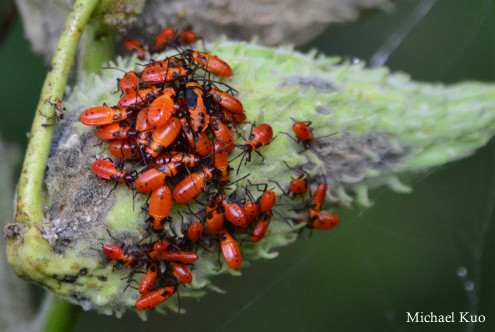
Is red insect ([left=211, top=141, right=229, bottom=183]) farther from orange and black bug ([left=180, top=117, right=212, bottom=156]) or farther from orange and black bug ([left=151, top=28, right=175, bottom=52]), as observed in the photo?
orange and black bug ([left=151, top=28, right=175, bottom=52])

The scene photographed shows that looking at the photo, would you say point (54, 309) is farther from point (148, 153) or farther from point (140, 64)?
point (140, 64)

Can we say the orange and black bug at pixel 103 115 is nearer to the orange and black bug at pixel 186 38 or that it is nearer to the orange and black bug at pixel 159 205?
the orange and black bug at pixel 159 205

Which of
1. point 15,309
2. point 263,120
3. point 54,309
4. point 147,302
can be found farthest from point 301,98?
point 15,309

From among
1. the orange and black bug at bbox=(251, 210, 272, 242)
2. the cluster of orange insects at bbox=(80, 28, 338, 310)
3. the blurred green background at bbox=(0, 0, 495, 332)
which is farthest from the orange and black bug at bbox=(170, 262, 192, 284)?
the blurred green background at bbox=(0, 0, 495, 332)

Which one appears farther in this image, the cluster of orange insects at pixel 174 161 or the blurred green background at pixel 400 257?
the blurred green background at pixel 400 257

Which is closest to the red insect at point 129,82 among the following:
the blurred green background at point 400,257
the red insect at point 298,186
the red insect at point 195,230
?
the red insect at point 195,230
